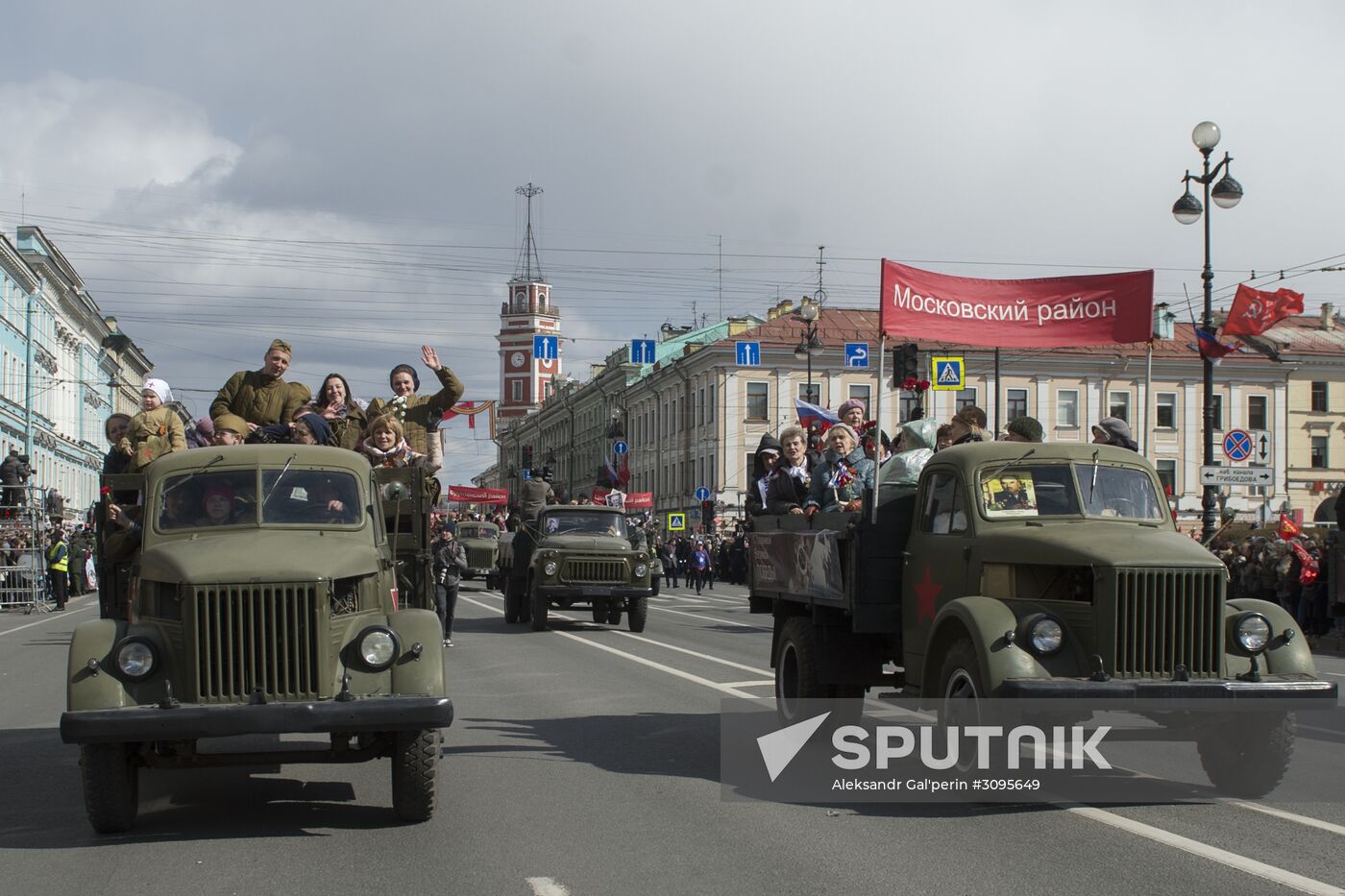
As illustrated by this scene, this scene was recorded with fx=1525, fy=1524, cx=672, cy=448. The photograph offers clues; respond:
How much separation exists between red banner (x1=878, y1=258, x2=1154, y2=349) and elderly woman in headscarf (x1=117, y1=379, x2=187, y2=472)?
5.06m

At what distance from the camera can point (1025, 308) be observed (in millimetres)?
10797

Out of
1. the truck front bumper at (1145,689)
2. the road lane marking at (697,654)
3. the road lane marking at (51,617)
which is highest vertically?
the truck front bumper at (1145,689)

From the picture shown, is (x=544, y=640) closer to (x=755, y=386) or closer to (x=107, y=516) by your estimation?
(x=107, y=516)

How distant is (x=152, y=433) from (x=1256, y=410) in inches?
2948

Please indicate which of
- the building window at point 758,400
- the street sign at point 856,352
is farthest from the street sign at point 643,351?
the building window at point 758,400

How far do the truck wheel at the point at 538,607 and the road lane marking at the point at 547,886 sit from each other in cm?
1840

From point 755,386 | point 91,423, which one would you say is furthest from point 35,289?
point 755,386

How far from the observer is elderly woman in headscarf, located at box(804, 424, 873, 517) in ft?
36.8

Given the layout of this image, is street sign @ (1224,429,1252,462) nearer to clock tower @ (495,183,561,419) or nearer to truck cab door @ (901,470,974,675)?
truck cab door @ (901,470,974,675)

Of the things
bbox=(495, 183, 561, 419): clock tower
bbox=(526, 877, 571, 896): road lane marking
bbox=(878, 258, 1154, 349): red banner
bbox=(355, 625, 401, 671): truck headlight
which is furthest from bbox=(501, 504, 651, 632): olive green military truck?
bbox=(495, 183, 561, 419): clock tower

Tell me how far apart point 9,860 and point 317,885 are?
1.74 metres

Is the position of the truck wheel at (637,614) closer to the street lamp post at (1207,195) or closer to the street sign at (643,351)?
the street lamp post at (1207,195)

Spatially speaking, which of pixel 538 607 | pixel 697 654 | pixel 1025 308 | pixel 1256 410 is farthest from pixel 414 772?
pixel 1256 410

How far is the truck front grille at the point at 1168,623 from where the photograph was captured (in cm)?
798
